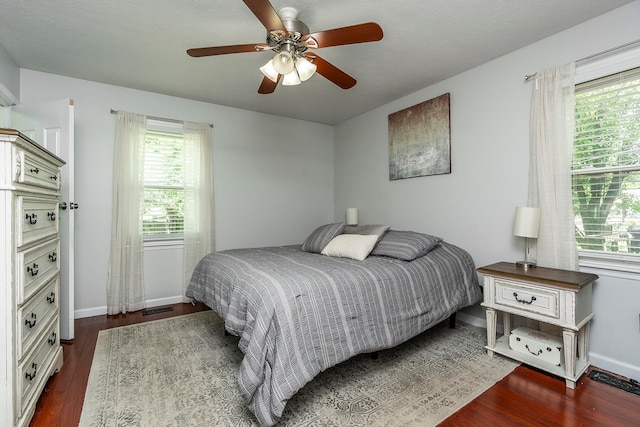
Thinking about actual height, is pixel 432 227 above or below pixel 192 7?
below

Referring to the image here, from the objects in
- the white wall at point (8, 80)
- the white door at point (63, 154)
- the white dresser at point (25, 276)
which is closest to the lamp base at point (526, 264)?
the white dresser at point (25, 276)

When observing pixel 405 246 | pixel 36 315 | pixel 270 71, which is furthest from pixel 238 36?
pixel 36 315

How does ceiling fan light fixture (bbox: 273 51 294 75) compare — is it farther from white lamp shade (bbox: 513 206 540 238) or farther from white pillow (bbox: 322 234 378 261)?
white lamp shade (bbox: 513 206 540 238)

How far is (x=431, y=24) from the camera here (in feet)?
7.29

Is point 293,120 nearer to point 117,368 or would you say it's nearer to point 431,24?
point 431,24

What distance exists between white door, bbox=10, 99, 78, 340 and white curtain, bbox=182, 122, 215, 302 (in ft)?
3.80

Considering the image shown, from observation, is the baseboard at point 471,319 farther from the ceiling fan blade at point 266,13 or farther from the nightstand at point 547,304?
the ceiling fan blade at point 266,13

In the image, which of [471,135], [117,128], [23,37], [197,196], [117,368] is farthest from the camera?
[197,196]

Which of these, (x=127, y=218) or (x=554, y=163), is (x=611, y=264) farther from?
(x=127, y=218)

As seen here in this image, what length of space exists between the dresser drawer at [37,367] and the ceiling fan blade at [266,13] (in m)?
2.12

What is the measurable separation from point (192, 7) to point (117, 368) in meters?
2.59

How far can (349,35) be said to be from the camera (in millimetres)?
1779

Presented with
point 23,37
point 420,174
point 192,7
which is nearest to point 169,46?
point 192,7

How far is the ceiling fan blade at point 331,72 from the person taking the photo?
2.06 m
